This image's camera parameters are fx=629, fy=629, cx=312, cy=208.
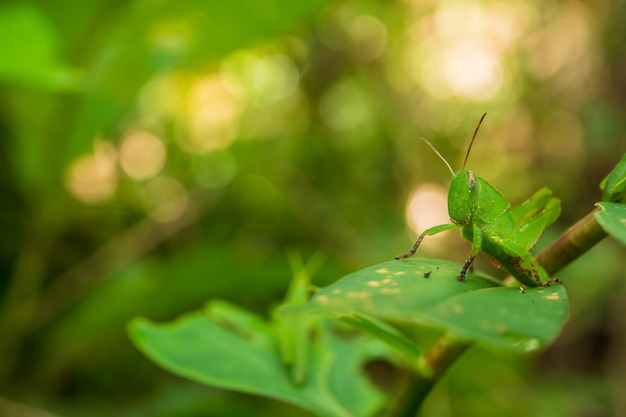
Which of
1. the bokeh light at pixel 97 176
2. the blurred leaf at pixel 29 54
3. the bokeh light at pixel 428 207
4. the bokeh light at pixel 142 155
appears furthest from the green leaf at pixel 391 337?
the bokeh light at pixel 428 207

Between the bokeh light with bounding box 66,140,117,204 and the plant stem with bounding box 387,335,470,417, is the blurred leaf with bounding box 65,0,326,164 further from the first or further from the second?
the plant stem with bounding box 387,335,470,417

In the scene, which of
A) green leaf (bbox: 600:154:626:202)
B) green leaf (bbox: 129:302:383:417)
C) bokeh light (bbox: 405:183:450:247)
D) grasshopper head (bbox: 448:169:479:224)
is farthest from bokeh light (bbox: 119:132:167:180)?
green leaf (bbox: 600:154:626:202)

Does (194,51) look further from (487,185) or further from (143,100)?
(487,185)

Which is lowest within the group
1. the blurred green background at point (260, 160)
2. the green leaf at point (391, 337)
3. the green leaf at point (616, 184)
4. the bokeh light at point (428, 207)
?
the bokeh light at point (428, 207)

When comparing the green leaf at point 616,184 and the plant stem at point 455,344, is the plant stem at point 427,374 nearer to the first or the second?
the plant stem at point 455,344

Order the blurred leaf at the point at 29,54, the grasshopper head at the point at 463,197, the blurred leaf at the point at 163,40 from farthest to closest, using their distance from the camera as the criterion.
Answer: the blurred leaf at the point at 163,40 < the blurred leaf at the point at 29,54 < the grasshopper head at the point at 463,197

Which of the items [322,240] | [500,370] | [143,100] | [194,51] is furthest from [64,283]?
[500,370]

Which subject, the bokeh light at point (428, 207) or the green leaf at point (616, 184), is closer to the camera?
the green leaf at point (616, 184)

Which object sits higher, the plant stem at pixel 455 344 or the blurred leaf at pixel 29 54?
the blurred leaf at pixel 29 54
